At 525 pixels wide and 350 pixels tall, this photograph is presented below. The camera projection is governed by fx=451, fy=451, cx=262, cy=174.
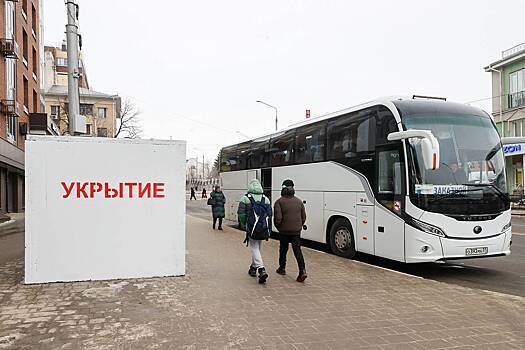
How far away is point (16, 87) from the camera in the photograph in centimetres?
2361

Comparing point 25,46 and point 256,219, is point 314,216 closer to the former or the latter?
point 256,219

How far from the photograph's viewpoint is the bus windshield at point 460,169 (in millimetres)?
8172

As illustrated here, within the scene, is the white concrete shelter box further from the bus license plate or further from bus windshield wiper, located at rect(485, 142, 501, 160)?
bus windshield wiper, located at rect(485, 142, 501, 160)

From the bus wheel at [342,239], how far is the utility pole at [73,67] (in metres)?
6.14

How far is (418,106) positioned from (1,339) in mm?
7721

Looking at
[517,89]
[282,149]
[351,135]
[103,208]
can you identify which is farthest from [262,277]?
[517,89]

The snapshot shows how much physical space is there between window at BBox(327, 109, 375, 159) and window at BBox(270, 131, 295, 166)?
2.15 meters

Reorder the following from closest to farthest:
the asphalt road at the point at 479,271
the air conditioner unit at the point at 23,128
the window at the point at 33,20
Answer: the asphalt road at the point at 479,271 → the air conditioner unit at the point at 23,128 → the window at the point at 33,20

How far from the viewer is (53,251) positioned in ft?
22.6

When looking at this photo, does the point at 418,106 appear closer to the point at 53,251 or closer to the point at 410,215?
the point at 410,215

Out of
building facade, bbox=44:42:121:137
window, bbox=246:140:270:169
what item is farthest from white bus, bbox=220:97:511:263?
building facade, bbox=44:42:121:137

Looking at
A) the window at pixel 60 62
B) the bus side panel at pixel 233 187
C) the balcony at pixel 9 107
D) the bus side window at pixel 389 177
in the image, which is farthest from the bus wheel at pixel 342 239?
the window at pixel 60 62

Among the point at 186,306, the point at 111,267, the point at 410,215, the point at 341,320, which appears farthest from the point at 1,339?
the point at 410,215

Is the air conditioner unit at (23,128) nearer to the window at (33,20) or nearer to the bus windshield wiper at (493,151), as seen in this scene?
the window at (33,20)
